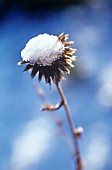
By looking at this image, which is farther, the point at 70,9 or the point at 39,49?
the point at 70,9

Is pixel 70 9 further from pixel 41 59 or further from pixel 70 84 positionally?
pixel 41 59

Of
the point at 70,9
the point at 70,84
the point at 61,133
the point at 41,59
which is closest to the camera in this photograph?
the point at 41,59

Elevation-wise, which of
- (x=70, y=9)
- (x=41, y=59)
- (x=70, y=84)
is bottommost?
(x=41, y=59)

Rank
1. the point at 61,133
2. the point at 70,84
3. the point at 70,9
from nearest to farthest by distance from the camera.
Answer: the point at 61,133
the point at 70,84
the point at 70,9

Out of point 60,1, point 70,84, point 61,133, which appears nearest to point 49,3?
point 60,1
